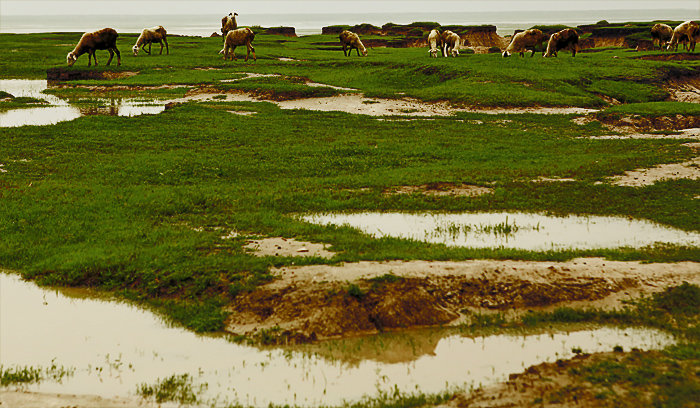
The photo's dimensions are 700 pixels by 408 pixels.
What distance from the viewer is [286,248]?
10203 millimetres

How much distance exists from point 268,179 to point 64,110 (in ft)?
46.2

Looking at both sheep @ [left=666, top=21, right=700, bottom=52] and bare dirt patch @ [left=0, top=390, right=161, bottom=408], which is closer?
bare dirt patch @ [left=0, top=390, right=161, bottom=408]

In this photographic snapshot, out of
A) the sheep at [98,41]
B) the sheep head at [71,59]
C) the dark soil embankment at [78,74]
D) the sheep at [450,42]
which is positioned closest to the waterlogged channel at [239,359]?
the dark soil embankment at [78,74]

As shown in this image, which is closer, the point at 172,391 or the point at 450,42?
the point at 172,391

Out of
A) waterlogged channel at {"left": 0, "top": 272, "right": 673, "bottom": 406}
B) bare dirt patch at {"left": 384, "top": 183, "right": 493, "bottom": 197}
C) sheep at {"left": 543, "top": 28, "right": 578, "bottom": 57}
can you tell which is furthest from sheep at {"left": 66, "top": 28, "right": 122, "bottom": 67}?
waterlogged channel at {"left": 0, "top": 272, "right": 673, "bottom": 406}

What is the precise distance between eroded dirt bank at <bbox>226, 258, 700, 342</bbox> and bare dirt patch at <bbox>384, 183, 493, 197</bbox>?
173 inches

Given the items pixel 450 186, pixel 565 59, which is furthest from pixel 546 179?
pixel 565 59

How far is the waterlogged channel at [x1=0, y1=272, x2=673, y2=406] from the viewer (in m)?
6.91

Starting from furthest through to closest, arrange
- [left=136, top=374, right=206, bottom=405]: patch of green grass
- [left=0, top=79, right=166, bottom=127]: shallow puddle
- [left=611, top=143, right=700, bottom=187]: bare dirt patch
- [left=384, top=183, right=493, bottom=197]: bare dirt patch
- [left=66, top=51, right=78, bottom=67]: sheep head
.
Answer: [left=66, top=51, right=78, bottom=67]: sheep head
[left=0, top=79, right=166, bottom=127]: shallow puddle
[left=611, top=143, right=700, bottom=187]: bare dirt patch
[left=384, top=183, right=493, bottom=197]: bare dirt patch
[left=136, top=374, right=206, bottom=405]: patch of green grass

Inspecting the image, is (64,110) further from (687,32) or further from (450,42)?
(687,32)

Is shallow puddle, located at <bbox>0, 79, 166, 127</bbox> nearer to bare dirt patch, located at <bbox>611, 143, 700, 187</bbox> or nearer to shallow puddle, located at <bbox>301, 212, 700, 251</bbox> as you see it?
shallow puddle, located at <bbox>301, 212, 700, 251</bbox>

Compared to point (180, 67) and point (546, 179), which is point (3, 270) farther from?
point (180, 67)

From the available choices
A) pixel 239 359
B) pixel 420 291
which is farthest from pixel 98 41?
pixel 239 359

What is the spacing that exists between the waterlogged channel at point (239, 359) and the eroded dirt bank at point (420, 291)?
1.84ft
